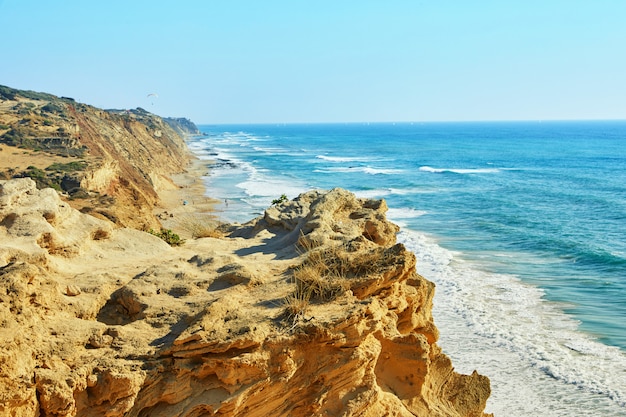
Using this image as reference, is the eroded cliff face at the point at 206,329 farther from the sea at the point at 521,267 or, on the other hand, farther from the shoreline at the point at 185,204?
the shoreline at the point at 185,204

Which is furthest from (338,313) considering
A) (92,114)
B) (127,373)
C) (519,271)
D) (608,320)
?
(92,114)

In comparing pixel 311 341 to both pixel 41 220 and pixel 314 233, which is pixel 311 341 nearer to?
pixel 314 233

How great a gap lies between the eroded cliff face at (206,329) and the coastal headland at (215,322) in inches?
0.7

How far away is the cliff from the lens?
88.8 ft

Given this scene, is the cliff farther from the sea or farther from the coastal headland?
the coastal headland

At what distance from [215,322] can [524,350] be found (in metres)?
11.9

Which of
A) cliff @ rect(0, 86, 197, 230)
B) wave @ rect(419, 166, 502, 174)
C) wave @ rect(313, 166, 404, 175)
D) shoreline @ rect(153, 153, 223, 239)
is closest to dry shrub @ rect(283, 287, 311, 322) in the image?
cliff @ rect(0, 86, 197, 230)

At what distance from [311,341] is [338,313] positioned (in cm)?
57

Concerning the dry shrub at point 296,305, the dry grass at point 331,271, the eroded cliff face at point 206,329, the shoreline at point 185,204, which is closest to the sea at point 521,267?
the shoreline at point 185,204

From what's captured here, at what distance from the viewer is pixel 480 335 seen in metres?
17.5

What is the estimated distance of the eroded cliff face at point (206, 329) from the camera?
22.0ft

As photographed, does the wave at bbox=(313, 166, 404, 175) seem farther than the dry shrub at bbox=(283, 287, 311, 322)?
Yes

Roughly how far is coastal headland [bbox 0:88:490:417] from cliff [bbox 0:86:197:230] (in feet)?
35.5

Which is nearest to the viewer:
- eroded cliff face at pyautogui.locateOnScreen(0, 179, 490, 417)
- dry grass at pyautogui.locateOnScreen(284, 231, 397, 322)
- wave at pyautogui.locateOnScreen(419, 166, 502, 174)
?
eroded cliff face at pyautogui.locateOnScreen(0, 179, 490, 417)
